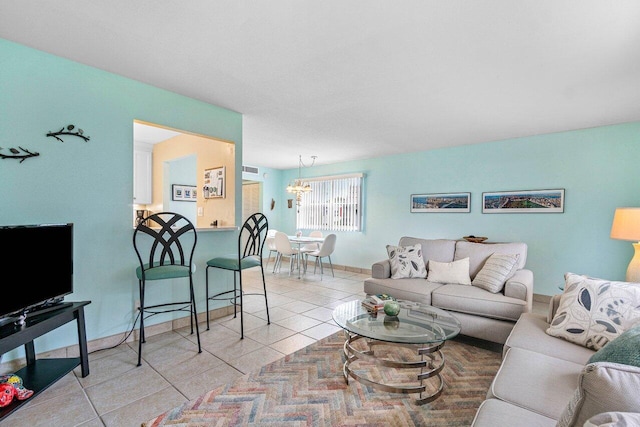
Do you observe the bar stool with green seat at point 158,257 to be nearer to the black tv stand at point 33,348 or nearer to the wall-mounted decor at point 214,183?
the black tv stand at point 33,348

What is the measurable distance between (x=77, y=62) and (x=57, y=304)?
73.0 inches

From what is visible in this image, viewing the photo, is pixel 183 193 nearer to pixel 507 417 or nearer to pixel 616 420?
pixel 507 417

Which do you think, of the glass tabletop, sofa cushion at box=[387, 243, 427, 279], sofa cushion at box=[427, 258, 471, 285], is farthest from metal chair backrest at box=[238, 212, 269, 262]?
sofa cushion at box=[427, 258, 471, 285]

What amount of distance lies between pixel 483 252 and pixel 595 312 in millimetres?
1635

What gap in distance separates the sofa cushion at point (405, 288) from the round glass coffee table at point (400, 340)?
1.27 feet

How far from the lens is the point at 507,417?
3.70ft

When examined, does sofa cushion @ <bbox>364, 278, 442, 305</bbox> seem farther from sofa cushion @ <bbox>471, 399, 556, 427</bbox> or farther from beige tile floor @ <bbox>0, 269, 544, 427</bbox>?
sofa cushion @ <bbox>471, 399, 556, 427</bbox>

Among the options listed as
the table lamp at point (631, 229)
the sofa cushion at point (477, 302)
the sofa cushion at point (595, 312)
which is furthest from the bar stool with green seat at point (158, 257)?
the table lamp at point (631, 229)

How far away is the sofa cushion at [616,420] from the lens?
647 millimetres

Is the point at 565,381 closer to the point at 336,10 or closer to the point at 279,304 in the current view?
the point at 336,10

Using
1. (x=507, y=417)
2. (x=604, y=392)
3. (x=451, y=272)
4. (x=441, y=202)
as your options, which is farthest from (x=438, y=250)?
(x=604, y=392)

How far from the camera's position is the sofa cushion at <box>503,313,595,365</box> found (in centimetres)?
161

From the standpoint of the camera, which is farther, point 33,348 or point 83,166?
point 83,166

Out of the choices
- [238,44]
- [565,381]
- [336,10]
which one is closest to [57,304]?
[238,44]
